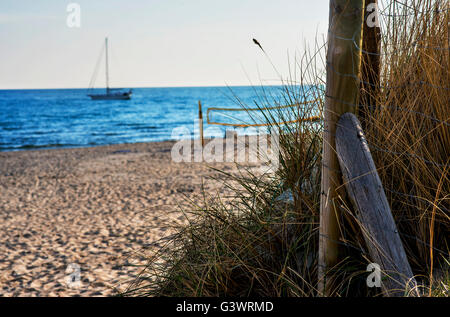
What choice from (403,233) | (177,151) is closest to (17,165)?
(177,151)

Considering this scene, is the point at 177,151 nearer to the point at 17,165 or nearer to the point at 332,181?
the point at 17,165

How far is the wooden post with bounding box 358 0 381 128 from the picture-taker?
2459mm

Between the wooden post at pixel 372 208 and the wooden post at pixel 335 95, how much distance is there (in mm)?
61

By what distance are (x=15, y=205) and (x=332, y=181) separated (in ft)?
24.2

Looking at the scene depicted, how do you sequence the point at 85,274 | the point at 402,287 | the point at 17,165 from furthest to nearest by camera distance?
the point at 17,165 → the point at 85,274 → the point at 402,287

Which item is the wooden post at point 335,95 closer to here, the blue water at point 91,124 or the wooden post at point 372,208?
the wooden post at point 372,208

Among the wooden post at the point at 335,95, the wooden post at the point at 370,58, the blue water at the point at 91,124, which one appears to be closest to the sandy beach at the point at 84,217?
the wooden post at the point at 335,95

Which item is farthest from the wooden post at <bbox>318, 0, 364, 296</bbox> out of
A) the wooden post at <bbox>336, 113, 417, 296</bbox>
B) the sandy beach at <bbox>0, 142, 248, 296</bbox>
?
the sandy beach at <bbox>0, 142, 248, 296</bbox>

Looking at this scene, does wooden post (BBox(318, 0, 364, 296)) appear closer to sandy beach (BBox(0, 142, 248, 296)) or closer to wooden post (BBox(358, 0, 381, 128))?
wooden post (BBox(358, 0, 381, 128))

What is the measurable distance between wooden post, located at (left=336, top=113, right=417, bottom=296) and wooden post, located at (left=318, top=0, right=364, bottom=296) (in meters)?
0.06

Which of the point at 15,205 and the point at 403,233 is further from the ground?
the point at 403,233

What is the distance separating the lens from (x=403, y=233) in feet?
7.54

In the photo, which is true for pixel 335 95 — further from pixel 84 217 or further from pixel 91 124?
pixel 91 124

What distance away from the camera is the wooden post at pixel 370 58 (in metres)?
2.46
